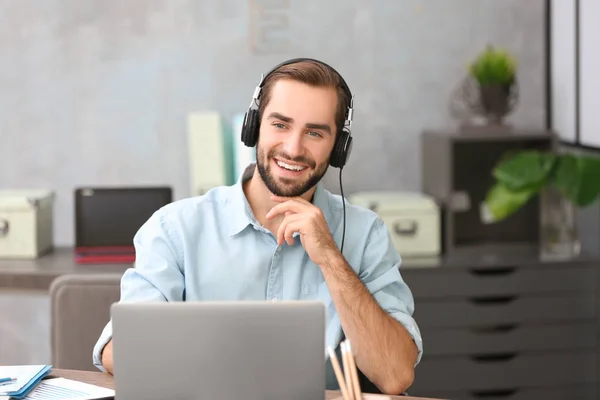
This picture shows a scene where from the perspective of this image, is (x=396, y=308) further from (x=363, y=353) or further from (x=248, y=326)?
(x=248, y=326)

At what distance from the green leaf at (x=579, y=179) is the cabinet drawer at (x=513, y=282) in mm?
255

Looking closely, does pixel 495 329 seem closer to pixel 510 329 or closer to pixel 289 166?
pixel 510 329

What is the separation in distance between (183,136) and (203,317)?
2.64 m

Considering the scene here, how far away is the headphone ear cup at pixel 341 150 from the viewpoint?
2.04 m

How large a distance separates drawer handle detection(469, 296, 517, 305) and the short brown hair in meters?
1.65

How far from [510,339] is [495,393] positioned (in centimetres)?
22

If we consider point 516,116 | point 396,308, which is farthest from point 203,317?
point 516,116

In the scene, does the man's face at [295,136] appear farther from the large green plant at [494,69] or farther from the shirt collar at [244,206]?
the large green plant at [494,69]

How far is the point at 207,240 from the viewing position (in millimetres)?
2018

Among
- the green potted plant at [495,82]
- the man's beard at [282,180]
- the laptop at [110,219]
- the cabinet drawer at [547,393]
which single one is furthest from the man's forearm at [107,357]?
the green potted plant at [495,82]

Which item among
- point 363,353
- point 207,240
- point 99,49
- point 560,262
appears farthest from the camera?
point 99,49

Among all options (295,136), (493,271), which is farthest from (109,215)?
(295,136)

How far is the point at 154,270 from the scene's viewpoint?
6.36 feet

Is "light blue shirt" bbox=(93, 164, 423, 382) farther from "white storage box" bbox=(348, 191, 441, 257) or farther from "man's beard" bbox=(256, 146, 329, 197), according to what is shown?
"white storage box" bbox=(348, 191, 441, 257)
